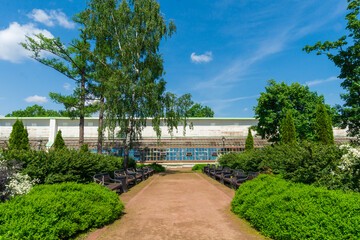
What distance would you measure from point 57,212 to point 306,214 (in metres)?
5.44

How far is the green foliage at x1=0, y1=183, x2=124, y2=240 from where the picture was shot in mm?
4070

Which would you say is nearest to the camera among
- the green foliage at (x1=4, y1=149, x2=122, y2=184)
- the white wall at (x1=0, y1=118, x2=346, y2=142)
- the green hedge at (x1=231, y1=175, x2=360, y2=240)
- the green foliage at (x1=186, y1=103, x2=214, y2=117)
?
the green hedge at (x1=231, y1=175, x2=360, y2=240)

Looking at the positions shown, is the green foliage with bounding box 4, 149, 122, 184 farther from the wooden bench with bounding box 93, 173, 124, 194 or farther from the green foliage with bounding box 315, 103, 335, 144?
the green foliage with bounding box 315, 103, 335, 144

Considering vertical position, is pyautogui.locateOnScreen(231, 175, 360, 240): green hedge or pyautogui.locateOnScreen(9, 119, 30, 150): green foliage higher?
pyautogui.locateOnScreen(9, 119, 30, 150): green foliage

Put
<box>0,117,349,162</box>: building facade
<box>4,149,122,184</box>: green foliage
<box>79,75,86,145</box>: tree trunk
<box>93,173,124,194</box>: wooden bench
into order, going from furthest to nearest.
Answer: <box>0,117,349,162</box>: building facade
<box>79,75,86,145</box>: tree trunk
<box>93,173,124,194</box>: wooden bench
<box>4,149,122,184</box>: green foliage

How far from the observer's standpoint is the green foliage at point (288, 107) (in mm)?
22875

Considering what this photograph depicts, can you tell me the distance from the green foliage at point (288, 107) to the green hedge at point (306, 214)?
18881mm

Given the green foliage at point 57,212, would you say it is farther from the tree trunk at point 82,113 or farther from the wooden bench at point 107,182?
the tree trunk at point 82,113

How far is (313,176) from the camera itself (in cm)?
726

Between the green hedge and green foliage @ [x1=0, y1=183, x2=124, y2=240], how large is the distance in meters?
4.23

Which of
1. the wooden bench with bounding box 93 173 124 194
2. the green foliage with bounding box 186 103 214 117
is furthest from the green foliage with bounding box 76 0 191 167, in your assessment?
the green foliage with bounding box 186 103 214 117

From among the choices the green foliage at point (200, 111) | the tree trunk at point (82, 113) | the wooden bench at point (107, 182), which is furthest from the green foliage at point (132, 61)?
the green foliage at point (200, 111)

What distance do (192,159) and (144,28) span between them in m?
19.6

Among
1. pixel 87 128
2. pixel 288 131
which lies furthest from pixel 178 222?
pixel 87 128
